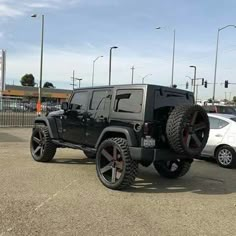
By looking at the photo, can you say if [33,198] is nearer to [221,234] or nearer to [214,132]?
[221,234]

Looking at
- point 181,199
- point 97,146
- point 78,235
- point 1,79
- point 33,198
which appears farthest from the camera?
point 1,79

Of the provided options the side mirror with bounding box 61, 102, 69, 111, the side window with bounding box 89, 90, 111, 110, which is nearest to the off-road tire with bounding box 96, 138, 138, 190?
the side window with bounding box 89, 90, 111, 110

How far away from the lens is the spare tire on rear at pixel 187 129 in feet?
24.9

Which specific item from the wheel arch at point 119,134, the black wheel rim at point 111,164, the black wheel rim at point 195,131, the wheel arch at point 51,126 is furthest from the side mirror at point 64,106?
the black wheel rim at point 195,131

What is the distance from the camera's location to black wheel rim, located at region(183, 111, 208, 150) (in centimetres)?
786

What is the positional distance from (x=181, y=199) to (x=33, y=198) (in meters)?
2.50

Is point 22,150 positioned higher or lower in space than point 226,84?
lower

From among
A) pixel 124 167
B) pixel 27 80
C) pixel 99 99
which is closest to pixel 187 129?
pixel 124 167

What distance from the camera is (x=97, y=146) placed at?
8547mm

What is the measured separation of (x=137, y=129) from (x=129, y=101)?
67 centimetres

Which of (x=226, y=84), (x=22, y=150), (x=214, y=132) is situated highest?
(x=226, y=84)

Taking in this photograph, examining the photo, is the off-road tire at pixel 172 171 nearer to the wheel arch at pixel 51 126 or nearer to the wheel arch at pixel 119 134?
the wheel arch at pixel 119 134

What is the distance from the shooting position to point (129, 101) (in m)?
8.14

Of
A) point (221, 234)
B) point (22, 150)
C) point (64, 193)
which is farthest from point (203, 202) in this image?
point (22, 150)
